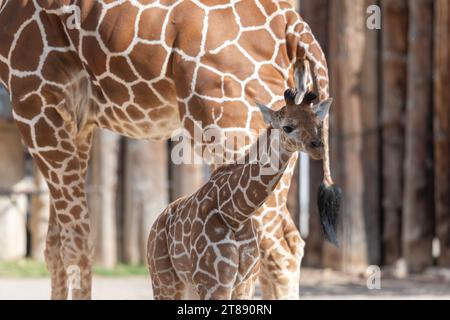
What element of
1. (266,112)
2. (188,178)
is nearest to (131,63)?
(266,112)

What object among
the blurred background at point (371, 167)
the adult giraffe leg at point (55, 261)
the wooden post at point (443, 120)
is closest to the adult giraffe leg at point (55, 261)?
the adult giraffe leg at point (55, 261)

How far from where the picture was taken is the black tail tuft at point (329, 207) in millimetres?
3328

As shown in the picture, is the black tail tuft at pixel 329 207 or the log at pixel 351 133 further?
the log at pixel 351 133

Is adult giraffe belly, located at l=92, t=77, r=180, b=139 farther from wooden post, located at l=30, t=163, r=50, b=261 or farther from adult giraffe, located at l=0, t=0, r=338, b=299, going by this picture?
A: wooden post, located at l=30, t=163, r=50, b=261

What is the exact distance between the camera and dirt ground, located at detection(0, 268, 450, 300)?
716 cm

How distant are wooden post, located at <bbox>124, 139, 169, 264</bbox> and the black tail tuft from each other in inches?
241

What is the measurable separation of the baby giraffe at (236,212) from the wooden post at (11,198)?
26.0 feet

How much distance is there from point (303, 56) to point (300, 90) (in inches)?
6.8

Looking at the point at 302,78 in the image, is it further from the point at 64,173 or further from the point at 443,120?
the point at 443,120

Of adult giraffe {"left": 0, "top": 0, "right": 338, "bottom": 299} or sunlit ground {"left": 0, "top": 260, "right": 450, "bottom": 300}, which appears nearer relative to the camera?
adult giraffe {"left": 0, "top": 0, "right": 338, "bottom": 299}

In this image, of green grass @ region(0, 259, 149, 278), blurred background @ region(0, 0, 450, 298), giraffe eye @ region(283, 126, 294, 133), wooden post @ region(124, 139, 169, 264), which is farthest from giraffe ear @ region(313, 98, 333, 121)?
wooden post @ region(124, 139, 169, 264)

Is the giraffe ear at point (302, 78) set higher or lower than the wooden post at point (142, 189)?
higher

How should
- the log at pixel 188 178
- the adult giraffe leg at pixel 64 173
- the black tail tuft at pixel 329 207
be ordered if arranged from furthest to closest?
the log at pixel 188 178
the adult giraffe leg at pixel 64 173
the black tail tuft at pixel 329 207

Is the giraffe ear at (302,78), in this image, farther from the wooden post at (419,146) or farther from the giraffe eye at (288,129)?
the wooden post at (419,146)
